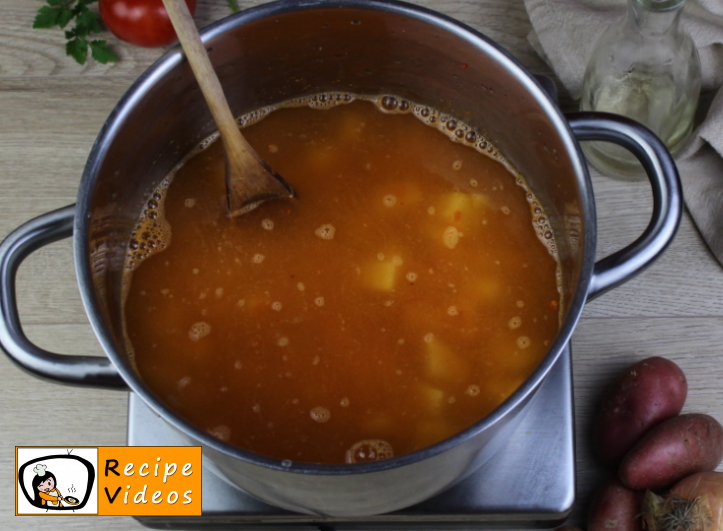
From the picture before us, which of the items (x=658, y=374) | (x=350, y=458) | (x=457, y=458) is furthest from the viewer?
(x=658, y=374)

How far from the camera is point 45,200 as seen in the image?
1192 millimetres

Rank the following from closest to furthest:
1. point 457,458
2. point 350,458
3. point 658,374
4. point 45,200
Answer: point 457,458, point 350,458, point 658,374, point 45,200

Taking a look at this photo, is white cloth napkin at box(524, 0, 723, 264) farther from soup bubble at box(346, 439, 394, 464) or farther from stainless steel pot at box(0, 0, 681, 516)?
soup bubble at box(346, 439, 394, 464)

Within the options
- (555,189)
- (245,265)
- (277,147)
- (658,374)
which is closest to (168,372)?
(245,265)

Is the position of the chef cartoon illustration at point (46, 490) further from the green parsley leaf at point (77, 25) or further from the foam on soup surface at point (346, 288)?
the green parsley leaf at point (77, 25)

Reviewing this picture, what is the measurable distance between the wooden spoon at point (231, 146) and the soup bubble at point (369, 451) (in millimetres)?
339

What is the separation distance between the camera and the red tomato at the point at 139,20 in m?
1.15

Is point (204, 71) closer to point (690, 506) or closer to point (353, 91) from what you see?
point (353, 91)

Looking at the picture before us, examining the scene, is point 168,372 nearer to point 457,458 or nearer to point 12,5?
point 457,458

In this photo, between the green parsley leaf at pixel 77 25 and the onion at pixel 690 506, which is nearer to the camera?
the onion at pixel 690 506

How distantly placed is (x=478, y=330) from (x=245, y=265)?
0.31 meters

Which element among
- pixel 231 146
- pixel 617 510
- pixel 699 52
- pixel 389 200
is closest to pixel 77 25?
pixel 231 146

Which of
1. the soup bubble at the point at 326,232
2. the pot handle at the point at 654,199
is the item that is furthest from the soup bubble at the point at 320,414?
the pot handle at the point at 654,199

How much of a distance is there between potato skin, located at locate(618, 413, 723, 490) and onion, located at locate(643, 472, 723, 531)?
18mm
